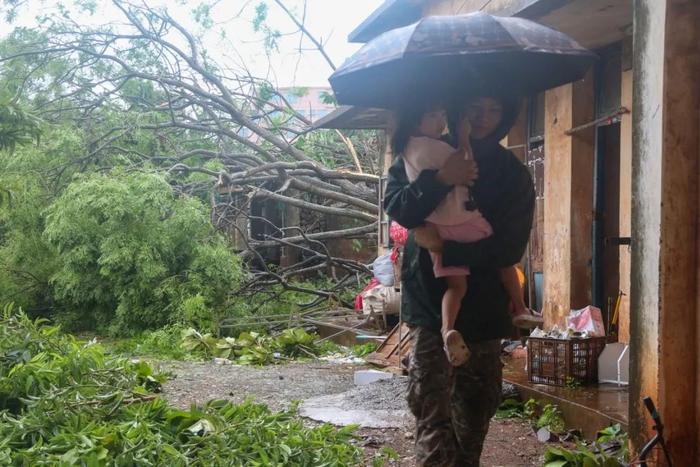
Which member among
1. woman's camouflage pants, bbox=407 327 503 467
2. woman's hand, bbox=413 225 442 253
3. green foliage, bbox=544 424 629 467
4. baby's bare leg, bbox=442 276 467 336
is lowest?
green foliage, bbox=544 424 629 467

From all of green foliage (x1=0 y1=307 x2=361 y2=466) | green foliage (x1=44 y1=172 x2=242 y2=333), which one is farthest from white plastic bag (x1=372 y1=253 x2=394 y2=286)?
green foliage (x1=0 y1=307 x2=361 y2=466)

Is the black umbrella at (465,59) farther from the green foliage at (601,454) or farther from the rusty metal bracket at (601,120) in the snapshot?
the rusty metal bracket at (601,120)

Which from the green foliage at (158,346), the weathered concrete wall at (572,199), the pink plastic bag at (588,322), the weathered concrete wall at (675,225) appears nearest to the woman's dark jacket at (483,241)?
the weathered concrete wall at (675,225)

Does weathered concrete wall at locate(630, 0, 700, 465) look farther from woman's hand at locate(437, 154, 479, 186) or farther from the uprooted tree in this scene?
the uprooted tree

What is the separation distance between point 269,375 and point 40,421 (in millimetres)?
4710

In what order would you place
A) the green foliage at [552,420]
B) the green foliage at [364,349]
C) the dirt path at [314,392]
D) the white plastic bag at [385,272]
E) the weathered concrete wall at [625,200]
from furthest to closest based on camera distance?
the green foliage at [364,349]
the white plastic bag at [385,272]
the weathered concrete wall at [625,200]
the green foliage at [552,420]
the dirt path at [314,392]

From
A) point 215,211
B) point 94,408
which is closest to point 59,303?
point 215,211

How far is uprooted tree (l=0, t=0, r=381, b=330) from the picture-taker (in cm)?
1277

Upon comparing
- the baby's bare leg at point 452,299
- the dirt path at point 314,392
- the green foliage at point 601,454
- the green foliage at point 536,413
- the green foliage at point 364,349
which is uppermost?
the baby's bare leg at point 452,299

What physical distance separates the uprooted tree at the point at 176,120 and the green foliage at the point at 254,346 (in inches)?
88.1

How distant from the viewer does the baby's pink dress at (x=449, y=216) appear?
3037mm

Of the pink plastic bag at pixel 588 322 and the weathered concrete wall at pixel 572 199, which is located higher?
the weathered concrete wall at pixel 572 199

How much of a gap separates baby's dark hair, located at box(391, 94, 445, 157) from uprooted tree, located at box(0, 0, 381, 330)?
30.2 feet

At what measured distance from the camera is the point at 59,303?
1341 cm
